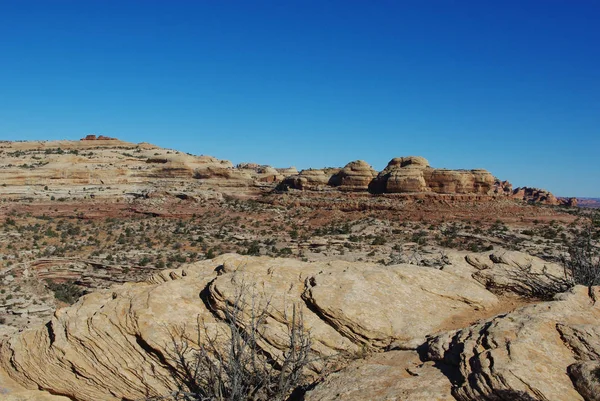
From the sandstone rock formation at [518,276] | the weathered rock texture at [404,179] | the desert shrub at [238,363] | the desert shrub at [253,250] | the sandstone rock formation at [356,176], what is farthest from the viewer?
the sandstone rock formation at [356,176]

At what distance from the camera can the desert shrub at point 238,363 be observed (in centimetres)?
495

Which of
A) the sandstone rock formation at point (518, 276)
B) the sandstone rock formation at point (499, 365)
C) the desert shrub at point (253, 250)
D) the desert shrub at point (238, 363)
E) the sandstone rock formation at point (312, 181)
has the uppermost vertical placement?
the sandstone rock formation at point (312, 181)

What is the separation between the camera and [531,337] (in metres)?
4.38

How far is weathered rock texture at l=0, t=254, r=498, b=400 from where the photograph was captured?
5680 millimetres

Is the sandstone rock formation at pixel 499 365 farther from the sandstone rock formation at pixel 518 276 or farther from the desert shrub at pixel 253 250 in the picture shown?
the desert shrub at pixel 253 250

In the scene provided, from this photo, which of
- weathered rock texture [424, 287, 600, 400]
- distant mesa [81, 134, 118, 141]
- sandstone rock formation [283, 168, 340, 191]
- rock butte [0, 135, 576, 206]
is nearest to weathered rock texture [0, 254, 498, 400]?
weathered rock texture [424, 287, 600, 400]

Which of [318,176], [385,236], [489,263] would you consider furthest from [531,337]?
[318,176]

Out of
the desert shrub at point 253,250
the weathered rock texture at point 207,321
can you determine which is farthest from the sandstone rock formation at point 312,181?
the weathered rock texture at point 207,321

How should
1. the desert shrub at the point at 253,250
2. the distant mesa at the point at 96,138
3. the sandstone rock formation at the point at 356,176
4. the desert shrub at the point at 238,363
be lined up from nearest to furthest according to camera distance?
the desert shrub at the point at 238,363 → the desert shrub at the point at 253,250 → the sandstone rock formation at the point at 356,176 → the distant mesa at the point at 96,138

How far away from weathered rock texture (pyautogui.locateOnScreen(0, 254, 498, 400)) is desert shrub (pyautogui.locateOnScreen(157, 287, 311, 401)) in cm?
13

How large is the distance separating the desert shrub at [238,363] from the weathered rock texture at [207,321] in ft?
0.41

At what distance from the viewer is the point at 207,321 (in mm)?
6066

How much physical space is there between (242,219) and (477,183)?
2180 cm

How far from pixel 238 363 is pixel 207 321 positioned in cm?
140
